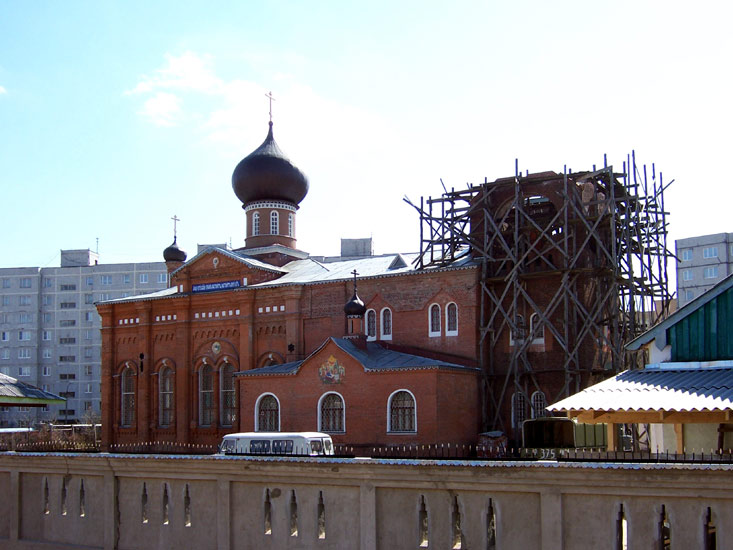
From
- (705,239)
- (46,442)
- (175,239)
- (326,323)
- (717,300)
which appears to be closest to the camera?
(717,300)

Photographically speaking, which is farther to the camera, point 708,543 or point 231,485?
point 231,485

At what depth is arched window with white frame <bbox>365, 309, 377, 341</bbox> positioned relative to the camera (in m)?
29.8

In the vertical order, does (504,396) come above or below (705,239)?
below

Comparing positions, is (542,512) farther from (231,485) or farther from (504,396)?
(504,396)

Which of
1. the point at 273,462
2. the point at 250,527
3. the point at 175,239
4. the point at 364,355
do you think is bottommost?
the point at 250,527

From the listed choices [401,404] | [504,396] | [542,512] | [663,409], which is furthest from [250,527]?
[504,396]

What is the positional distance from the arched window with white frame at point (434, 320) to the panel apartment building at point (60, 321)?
43119 millimetres

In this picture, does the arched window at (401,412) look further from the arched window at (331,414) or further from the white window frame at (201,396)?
the white window frame at (201,396)

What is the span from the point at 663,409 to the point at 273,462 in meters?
6.02

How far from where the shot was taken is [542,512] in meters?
11.2

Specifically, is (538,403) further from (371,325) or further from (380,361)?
(371,325)

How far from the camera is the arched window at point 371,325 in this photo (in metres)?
29.8

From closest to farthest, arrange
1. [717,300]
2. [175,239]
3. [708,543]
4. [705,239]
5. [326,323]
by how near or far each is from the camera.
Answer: [708,543], [717,300], [326,323], [175,239], [705,239]

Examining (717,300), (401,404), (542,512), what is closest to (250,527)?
(542,512)
